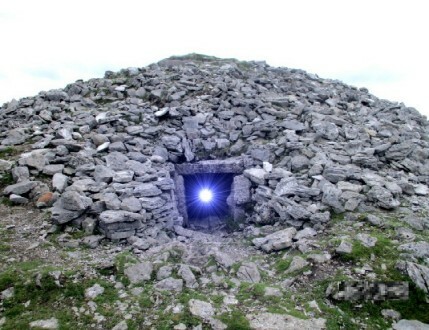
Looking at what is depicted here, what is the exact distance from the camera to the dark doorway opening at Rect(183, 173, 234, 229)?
13.2m

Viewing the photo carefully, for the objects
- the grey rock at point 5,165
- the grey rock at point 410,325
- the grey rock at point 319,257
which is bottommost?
the grey rock at point 410,325

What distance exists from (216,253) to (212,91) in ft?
29.1

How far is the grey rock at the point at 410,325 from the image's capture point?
5.32m

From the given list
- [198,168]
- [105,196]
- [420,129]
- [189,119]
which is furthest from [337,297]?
[420,129]

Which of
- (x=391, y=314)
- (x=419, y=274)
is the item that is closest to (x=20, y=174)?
(x=391, y=314)

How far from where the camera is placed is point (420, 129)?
45.9 ft

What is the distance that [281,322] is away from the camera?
17.3 feet

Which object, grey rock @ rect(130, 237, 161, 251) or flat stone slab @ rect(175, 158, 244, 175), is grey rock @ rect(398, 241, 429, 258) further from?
flat stone slab @ rect(175, 158, 244, 175)

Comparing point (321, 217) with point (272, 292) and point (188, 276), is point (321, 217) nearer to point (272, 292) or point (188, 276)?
point (272, 292)

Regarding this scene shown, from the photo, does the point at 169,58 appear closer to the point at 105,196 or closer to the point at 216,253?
the point at 105,196

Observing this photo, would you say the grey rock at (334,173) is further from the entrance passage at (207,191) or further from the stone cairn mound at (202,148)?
the entrance passage at (207,191)

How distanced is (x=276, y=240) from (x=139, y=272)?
3598mm

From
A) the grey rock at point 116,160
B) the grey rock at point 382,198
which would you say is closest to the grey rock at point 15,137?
the grey rock at point 116,160

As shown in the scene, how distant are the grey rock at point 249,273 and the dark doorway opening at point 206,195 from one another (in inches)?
238
